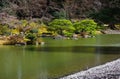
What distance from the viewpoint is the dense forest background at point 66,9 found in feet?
151

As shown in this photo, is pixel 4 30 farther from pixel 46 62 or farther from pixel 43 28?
pixel 46 62

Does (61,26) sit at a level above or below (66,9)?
below

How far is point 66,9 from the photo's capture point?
181 ft

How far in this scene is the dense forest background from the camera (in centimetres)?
4595

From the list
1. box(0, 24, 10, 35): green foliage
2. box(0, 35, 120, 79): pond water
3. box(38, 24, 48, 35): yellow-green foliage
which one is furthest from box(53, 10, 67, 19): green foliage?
box(0, 35, 120, 79): pond water

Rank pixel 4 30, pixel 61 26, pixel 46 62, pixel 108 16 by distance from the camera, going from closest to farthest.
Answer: pixel 46 62, pixel 4 30, pixel 61 26, pixel 108 16

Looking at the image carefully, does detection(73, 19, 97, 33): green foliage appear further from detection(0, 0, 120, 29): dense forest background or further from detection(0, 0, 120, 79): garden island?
detection(0, 0, 120, 29): dense forest background

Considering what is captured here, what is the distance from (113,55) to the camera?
81.3ft

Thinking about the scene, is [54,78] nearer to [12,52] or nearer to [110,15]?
[12,52]

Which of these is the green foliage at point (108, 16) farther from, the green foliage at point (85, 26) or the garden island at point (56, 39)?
the green foliage at point (85, 26)

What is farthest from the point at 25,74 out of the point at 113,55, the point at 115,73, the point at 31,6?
the point at 31,6

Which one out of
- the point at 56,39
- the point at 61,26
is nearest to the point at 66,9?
the point at 61,26

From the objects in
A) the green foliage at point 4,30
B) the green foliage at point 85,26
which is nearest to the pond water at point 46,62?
the green foliage at point 4,30

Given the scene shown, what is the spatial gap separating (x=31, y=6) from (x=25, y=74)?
34.6 metres
